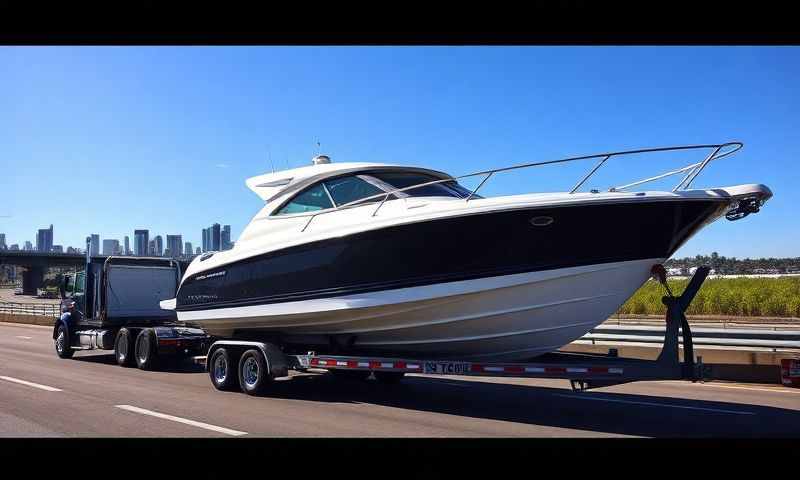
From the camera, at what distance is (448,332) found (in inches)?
302

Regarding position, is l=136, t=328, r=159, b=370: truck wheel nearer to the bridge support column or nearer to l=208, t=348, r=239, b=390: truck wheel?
l=208, t=348, r=239, b=390: truck wheel

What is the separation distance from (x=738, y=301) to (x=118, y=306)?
25279mm

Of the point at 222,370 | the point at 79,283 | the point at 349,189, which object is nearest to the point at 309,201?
the point at 349,189

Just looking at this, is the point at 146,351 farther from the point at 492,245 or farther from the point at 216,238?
the point at 492,245

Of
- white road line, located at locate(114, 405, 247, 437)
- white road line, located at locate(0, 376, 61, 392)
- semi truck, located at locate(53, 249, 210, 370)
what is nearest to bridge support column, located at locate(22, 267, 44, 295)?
semi truck, located at locate(53, 249, 210, 370)

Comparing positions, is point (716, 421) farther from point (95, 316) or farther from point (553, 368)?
point (95, 316)

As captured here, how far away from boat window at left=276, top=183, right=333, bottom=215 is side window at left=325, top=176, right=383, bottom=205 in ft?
0.46

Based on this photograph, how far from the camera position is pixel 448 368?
7340 millimetres

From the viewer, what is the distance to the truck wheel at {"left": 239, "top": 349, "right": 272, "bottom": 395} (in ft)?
29.2

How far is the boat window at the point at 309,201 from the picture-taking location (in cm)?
898

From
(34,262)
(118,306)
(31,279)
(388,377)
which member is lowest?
(388,377)

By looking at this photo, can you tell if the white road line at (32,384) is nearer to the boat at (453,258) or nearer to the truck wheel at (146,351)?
the truck wheel at (146,351)
